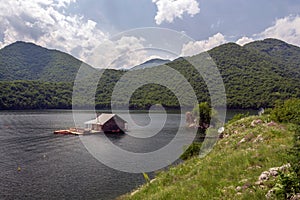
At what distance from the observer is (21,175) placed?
40.8 metres

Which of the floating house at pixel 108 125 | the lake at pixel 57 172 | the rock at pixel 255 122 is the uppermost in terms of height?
the floating house at pixel 108 125

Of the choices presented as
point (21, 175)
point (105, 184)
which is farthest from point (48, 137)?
point (105, 184)

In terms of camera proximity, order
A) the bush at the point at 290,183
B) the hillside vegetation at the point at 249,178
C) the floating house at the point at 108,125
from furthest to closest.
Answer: the floating house at the point at 108,125, the hillside vegetation at the point at 249,178, the bush at the point at 290,183

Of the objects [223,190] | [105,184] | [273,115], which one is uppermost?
[273,115]

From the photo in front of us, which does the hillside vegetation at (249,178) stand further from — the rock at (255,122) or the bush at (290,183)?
the rock at (255,122)

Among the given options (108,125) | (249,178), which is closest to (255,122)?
(249,178)

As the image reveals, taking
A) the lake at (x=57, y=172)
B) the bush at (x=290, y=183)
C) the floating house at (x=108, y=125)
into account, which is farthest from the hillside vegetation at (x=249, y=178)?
the floating house at (x=108, y=125)

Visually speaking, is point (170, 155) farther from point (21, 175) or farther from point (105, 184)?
point (21, 175)

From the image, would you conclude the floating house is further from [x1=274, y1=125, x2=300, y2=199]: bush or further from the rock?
[x1=274, y1=125, x2=300, y2=199]: bush

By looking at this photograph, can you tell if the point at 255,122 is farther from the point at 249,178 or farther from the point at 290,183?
the point at 290,183

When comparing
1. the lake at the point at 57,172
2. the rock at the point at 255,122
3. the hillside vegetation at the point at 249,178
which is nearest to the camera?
the hillside vegetation at the point at 249,178

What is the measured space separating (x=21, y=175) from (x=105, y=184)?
1354cm

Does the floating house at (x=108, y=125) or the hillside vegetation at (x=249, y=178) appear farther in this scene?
the floating house at (x=108, y=125)

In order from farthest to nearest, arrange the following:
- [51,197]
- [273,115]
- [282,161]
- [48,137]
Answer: [48,137], [273,115], [51,197], [282,161]
